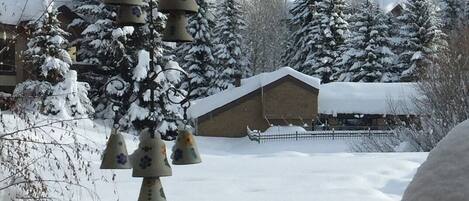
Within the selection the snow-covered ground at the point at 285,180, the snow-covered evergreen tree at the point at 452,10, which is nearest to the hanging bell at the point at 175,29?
the snow-covered ground at the point at 285,180

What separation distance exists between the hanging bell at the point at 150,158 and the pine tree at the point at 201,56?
3609cm

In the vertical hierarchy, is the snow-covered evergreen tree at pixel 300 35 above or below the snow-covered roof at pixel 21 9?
above

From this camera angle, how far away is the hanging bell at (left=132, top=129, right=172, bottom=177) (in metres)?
3.69

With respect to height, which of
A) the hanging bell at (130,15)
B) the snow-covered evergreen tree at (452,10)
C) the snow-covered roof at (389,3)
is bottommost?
the hanging bell at (130,15)

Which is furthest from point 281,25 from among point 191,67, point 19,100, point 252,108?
point 19,100

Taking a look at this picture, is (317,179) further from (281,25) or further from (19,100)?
(281,25)

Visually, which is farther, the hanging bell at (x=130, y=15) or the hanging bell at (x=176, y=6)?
the hanging bell at (x=130, y=15)

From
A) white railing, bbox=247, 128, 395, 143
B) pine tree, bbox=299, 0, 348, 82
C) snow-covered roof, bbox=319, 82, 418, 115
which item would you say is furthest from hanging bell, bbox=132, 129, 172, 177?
pine tree, bbox=299, 0, 348, 82

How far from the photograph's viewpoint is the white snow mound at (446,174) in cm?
140

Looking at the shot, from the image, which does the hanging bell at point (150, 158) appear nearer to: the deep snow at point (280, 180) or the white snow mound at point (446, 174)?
the white snow mound at point (446, 174)

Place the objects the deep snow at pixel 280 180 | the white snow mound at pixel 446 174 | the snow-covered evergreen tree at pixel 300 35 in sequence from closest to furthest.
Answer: the white snow mound at pixel 446 174
the deep snow at pixel 280 180
the snow-covered evergreen tree at pixel 300 35

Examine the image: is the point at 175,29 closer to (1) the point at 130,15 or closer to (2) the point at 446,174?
(1) the point at 130,15

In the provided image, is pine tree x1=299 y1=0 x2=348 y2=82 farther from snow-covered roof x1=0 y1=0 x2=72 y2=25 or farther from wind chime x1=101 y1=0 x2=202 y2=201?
wind chime x1=101 y1=0 x2=202 y2=201

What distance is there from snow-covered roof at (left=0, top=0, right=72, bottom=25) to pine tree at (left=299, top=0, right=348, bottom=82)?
19478 millimetres
